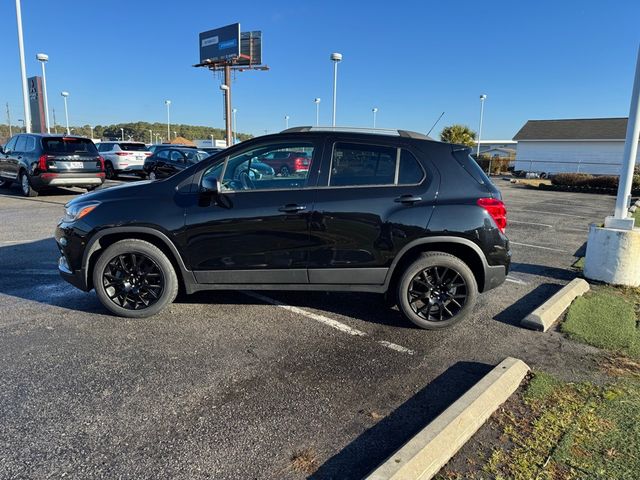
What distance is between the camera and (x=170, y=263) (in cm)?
438

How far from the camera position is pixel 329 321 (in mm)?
4523

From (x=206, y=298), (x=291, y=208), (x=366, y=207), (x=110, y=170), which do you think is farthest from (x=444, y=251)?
(x=110, y=170)

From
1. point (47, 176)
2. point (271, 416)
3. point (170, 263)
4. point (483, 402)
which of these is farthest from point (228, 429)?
point (47, 176)

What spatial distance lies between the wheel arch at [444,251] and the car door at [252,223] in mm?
880

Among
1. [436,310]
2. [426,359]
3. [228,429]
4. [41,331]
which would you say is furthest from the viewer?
[436,310]

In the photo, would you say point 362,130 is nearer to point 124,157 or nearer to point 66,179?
point 66,179

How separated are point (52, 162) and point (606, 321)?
13079 millimetres

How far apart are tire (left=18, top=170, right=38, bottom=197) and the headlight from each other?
33.2 ft

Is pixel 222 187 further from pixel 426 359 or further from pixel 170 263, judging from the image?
pixel 426 359

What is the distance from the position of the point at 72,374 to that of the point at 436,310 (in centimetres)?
317

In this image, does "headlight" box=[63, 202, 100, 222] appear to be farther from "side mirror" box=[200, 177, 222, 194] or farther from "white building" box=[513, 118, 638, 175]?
"white building" box=[513, 118, 638, 175]

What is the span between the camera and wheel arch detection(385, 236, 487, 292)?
13.7 ft

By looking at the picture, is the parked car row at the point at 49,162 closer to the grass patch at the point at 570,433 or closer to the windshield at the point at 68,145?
the windshield at the point at 68,145

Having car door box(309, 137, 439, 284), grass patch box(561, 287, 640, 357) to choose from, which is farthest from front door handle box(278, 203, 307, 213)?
grass patch box(561, 287, 640, 357)
